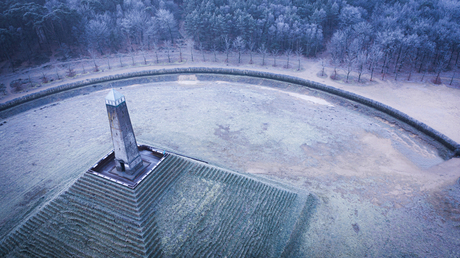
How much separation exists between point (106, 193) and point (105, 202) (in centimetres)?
102

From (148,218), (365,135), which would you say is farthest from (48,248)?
(365,135)

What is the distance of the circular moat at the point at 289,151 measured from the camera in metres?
29.7

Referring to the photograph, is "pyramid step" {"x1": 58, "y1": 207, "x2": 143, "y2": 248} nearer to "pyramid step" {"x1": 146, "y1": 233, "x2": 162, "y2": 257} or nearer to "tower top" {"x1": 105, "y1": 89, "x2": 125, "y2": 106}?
"pyramid step" {"x1": 146, "y1": 233, "x2": 162, "y2": 257}

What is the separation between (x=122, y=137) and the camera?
3006cm

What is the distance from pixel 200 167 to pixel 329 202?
51.1 ft

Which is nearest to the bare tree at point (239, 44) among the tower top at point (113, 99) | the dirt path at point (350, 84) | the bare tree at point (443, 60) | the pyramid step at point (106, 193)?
the dirt path at point (350, 84)

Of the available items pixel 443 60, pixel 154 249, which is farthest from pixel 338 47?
pixel 154 249

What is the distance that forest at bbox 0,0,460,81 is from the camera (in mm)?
67750

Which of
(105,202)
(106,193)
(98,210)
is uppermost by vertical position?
(106,193)

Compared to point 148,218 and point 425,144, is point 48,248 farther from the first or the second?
point 425,144

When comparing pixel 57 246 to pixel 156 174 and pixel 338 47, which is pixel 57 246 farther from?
pixel 338 47

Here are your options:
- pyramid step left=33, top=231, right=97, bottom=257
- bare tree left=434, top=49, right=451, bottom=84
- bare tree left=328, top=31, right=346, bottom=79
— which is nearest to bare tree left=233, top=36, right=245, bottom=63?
bare tree left=328, top=31, right=346, bottom=79

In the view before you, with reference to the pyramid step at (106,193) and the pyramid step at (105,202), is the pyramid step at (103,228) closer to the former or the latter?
the pyramid step at (105,202)

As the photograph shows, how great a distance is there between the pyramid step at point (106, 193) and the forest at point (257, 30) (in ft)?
166
